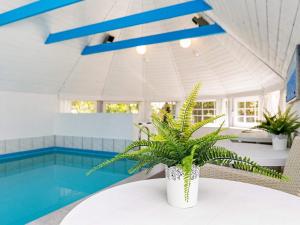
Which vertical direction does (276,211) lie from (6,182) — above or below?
above

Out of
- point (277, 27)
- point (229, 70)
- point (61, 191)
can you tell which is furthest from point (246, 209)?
point (229, 70)

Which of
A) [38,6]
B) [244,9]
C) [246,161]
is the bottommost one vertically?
[246,161]

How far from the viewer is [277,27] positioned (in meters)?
1.96

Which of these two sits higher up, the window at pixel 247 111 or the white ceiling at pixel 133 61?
the white ceiling at pixel 133 61

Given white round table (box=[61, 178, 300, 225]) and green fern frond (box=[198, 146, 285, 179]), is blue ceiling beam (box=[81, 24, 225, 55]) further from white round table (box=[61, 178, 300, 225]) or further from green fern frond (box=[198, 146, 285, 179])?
green fern frond (box=[198, 146, 285, 179])

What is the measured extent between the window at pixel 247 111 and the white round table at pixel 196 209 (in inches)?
184

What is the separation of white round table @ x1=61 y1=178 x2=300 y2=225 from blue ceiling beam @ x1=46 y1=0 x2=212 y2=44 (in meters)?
2.64

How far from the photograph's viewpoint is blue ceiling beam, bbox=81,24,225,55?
4.14m

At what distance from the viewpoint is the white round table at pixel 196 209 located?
856mm

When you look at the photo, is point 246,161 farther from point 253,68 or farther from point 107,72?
point 107,72

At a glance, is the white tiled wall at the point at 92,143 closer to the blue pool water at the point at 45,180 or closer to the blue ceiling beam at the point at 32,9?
the blue pool water at the point at 45,180

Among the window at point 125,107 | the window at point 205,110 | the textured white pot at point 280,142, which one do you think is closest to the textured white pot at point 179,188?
the textured white pot at point 280,142

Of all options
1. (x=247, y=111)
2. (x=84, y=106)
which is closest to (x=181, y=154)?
(x=247, y=111)

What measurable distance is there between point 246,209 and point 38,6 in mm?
3421
